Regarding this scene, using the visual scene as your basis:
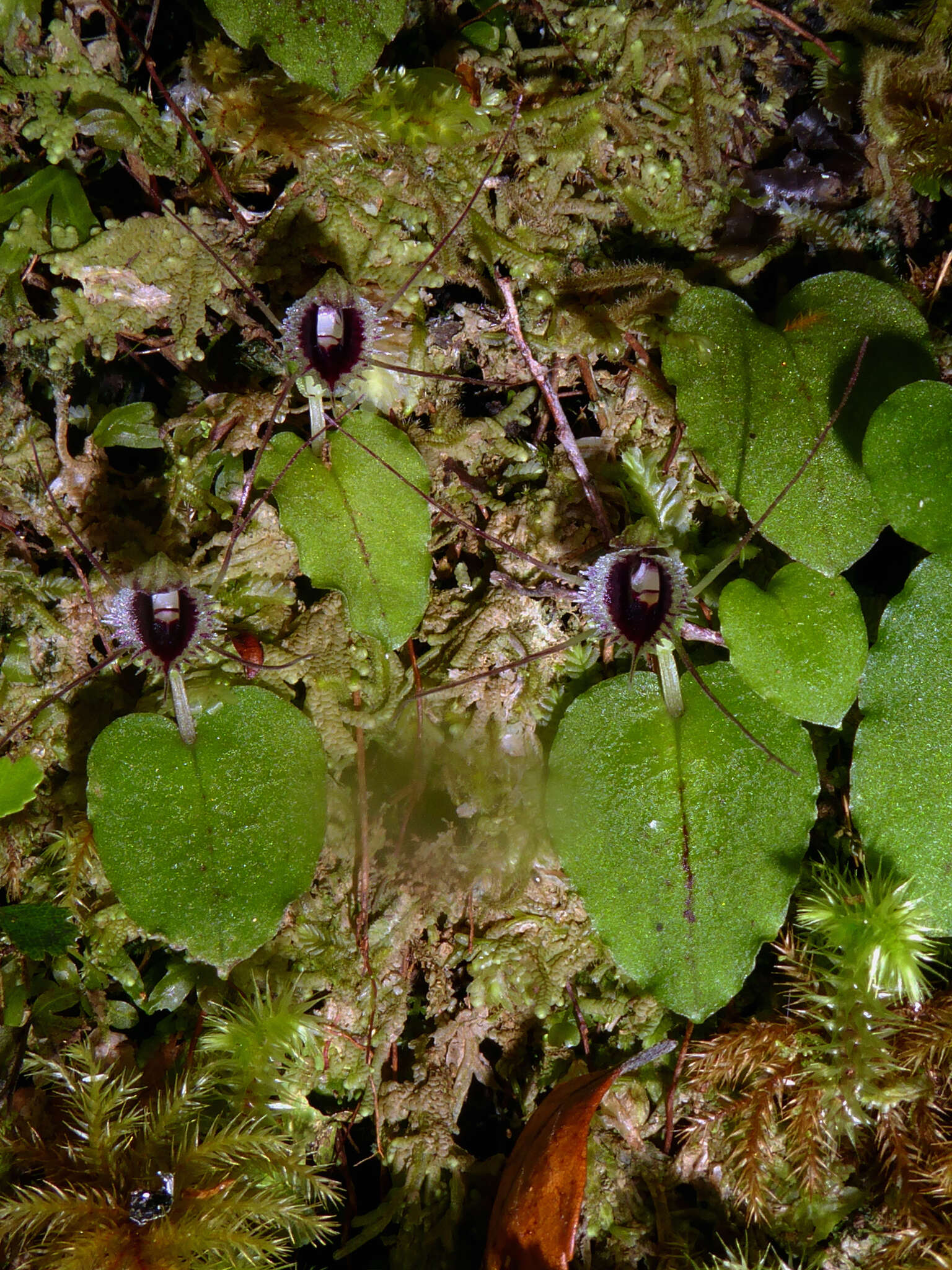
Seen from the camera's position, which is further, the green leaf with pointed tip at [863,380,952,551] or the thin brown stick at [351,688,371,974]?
the thin brown stick at [351,688,371,974]

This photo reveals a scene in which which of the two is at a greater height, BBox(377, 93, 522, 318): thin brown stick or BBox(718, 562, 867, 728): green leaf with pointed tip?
BBox(377, 93, 522, 318): thin brown stick

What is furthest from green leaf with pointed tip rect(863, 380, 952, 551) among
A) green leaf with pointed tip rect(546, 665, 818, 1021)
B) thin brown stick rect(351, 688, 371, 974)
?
thin brown stick rect(351, 688, 371, 974)

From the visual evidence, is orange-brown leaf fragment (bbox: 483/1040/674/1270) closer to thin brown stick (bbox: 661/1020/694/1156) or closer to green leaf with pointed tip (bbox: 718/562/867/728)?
thin brown stick (bbox: 661/1020/694/1156)

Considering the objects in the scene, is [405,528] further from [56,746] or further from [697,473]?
[56,746]

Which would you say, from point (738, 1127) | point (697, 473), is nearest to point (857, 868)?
point (738, 1127)

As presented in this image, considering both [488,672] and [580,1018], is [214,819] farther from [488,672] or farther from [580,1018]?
[580,1018]
